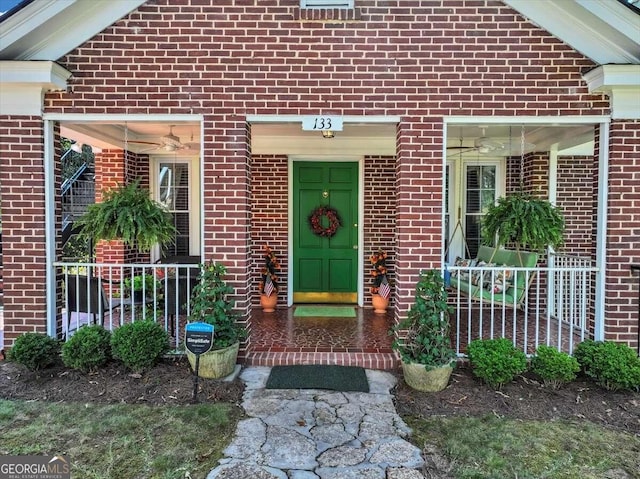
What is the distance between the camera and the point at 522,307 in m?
6.42

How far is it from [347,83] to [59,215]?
129 inches

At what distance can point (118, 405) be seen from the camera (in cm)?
347

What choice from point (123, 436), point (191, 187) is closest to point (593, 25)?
point (123, 436)

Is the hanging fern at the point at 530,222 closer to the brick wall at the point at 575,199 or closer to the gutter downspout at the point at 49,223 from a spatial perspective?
the brick wall at the point at 575,199

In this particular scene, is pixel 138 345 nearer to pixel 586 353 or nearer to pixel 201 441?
pixel 201 441

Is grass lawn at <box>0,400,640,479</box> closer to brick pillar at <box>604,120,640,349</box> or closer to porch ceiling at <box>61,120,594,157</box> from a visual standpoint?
brick pillar at <box>604,120,640,349</box>

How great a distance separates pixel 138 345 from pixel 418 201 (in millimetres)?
3005

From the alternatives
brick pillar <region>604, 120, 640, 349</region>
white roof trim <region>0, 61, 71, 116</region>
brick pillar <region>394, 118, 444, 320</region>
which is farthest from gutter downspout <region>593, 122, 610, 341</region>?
white roof trim <region>0, 61, 71, 116</region>

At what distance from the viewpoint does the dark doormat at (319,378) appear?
3.80m

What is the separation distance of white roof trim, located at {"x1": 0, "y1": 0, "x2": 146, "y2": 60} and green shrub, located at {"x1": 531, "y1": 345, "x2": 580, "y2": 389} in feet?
16.7

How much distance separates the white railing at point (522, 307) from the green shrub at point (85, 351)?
341 cm

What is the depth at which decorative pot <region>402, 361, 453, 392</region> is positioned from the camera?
371cm

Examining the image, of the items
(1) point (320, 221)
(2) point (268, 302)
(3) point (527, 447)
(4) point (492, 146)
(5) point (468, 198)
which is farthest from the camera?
(5) point (468, 198)

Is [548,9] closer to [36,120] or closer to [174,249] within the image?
[36,120]
